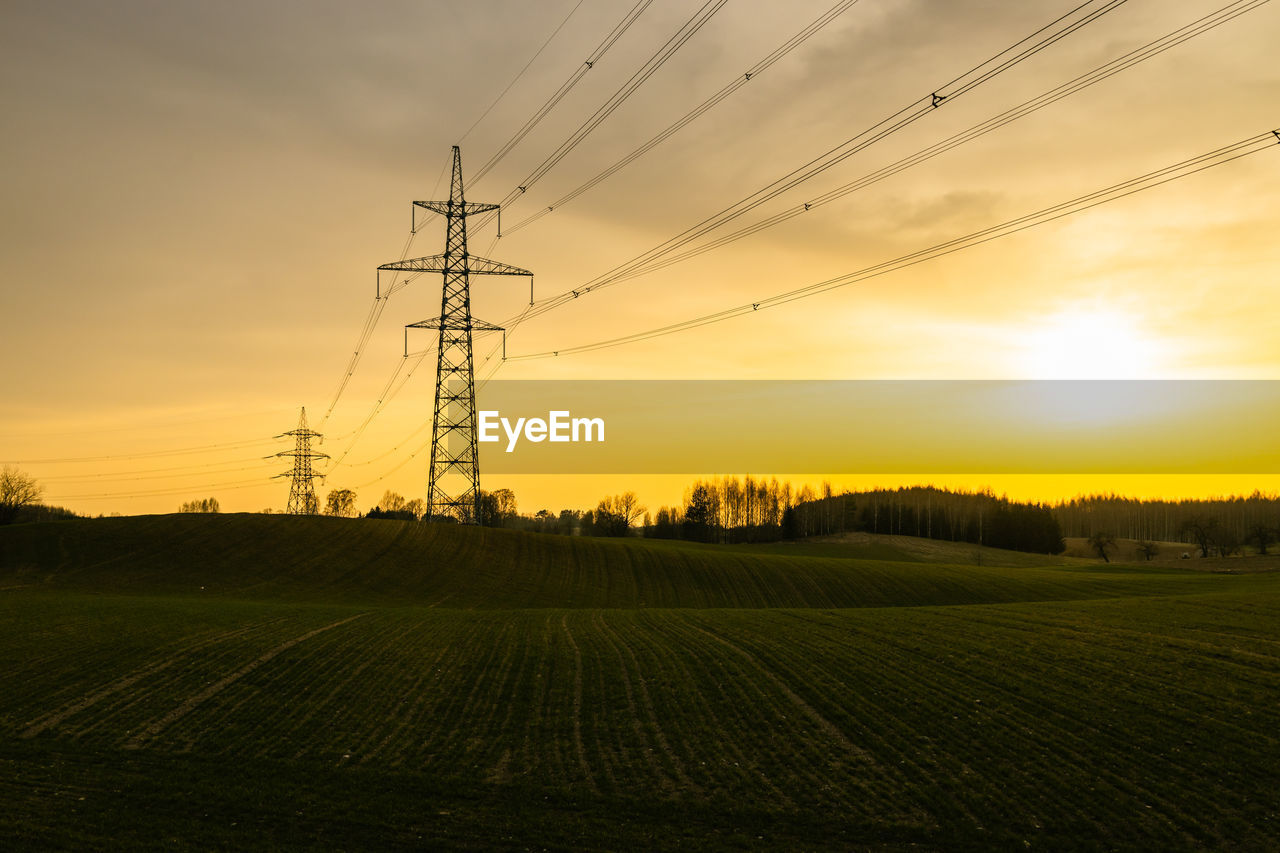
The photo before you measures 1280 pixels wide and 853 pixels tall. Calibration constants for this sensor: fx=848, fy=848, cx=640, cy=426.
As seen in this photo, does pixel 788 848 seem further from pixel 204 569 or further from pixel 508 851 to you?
pixel 204 569

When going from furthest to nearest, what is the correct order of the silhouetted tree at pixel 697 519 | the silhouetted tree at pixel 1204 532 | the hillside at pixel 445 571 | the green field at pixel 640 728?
the silhouetted tree at pixel 697 519
the silhouetted tree at pixel 1204 532
the hillside at pixel 445 571
the green field at pixel 640 728

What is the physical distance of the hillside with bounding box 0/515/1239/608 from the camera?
60250 mm

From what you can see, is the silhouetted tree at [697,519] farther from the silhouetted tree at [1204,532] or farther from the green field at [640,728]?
the green field at [640,728]

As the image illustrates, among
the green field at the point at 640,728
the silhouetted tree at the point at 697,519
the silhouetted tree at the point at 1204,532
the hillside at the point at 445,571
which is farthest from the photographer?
the silhouetted tree at the point at 697,519

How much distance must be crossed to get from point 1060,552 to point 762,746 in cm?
16739

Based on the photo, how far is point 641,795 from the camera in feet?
59.6

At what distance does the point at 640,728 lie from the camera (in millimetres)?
22688

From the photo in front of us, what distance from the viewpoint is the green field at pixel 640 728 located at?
1658 centimetres

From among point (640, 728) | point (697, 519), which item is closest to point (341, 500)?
point (697, 519)

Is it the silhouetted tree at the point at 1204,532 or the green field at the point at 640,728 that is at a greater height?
the silhouetted tree at the point at 1204,532

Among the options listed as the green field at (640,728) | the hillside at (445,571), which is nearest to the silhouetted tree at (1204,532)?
the hillside at (445,571)

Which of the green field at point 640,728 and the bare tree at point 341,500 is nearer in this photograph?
the green field at point 640,728

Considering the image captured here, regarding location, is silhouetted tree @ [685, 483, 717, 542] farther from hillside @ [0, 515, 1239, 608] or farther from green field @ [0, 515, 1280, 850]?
green field @ [0, 515, 1280, 850]

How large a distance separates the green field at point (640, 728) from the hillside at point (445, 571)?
15225 millimetres
